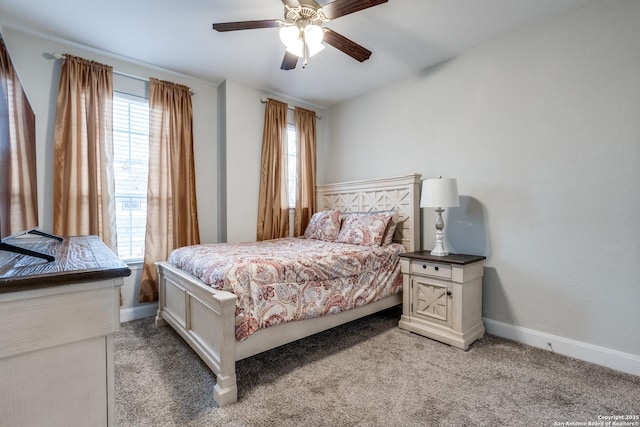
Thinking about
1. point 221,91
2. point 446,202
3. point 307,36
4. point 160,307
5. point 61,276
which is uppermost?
point 221,91

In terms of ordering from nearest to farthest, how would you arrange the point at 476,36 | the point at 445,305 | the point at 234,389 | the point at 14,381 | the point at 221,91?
the point at 14,381 < the point at 234,389 < the point at 445,305 < the point at 476,36 < the point at 221,91

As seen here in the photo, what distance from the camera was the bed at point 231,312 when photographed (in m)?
1.72

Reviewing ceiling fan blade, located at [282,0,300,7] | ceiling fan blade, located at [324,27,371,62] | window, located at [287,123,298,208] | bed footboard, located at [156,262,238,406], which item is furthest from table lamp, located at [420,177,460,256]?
window, located at [287,123,298,208]

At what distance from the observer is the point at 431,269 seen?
2.61 m

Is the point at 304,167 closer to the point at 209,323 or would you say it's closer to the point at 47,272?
the point at 209,323

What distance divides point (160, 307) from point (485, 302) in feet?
10.2

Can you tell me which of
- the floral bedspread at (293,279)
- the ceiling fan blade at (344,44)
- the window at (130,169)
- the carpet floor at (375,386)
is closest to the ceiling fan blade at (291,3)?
the ceiling fan blade at (344,44)

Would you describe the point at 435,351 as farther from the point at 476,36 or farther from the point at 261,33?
the point at 261,33

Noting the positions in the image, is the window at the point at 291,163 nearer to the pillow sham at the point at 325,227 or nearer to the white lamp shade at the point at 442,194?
the pillow sham at the point at 325,227

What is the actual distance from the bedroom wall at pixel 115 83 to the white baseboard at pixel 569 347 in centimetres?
323

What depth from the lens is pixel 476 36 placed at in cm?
267

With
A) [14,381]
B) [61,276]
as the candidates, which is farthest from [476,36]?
[14,381]

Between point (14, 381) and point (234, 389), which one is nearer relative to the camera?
point (14, 381)

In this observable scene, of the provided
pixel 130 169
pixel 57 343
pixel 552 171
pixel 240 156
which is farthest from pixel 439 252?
pixel 130 169
